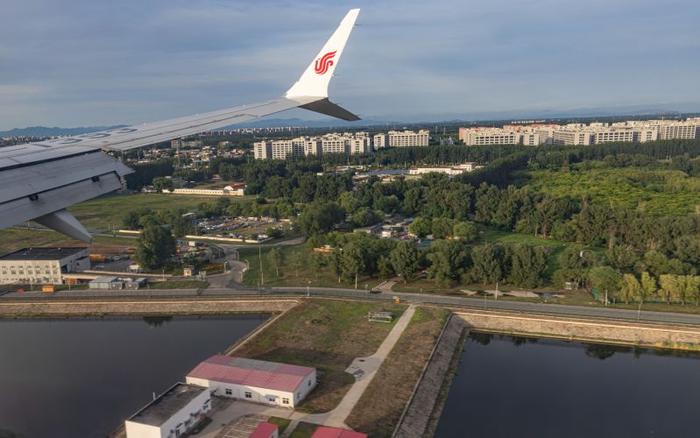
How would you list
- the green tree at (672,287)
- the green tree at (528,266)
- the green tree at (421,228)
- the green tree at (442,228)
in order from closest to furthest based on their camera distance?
the green tree at (672,287), the green tree at (528,266), the green tree at (442,228), the green tree at (421,228)

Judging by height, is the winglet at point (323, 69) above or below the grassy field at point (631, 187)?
above

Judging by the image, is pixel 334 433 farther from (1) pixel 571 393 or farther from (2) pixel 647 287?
(2) pixel 647 287

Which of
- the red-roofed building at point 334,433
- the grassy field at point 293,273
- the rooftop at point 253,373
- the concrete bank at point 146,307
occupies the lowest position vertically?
the concrete bank at point 146,307

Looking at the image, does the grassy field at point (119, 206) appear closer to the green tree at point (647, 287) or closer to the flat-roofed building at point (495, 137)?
the green tree at point (647, 287)

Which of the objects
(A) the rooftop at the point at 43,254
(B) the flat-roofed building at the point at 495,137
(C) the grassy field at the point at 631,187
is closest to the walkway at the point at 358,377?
(A) the rooftop at the point at 43,254

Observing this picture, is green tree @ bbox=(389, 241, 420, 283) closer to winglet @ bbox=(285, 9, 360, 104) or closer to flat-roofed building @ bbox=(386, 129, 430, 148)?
winglet @ bbox=(285, 9, 360, 104)

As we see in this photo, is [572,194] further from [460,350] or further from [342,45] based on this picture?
[342,45]

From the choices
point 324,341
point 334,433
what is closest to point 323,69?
point 334,433

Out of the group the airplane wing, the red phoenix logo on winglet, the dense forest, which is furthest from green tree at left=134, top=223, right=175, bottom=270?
the red phoenix logo on winglet
